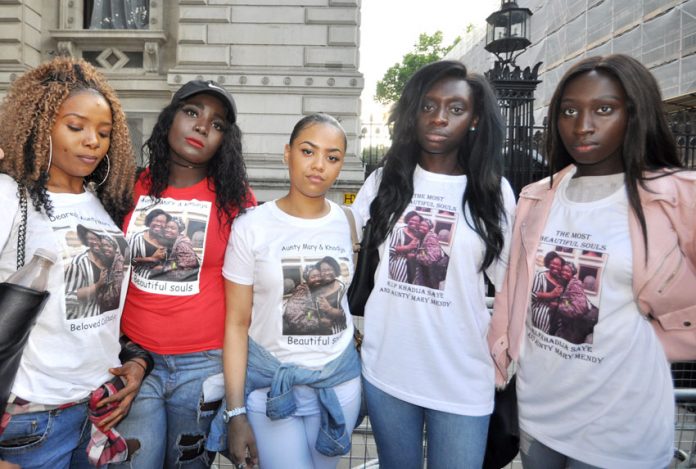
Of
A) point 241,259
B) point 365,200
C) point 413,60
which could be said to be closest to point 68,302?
point 241,259

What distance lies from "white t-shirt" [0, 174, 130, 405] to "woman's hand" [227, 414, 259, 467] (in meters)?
0.59

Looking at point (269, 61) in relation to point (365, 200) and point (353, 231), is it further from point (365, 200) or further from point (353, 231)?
point (353, 231)

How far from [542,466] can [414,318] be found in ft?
2.75

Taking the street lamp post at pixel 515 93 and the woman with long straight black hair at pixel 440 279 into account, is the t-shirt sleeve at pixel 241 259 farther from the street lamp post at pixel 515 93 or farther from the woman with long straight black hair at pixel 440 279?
the street lamp post at pixel 515 93

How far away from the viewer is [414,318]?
206 cm

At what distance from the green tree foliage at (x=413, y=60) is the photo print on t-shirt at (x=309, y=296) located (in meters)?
44.5

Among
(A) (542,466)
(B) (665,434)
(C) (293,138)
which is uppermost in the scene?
(C) (293,138)

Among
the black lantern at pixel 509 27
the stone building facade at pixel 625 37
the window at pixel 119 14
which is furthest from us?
the stone building facade at pixel 625 37

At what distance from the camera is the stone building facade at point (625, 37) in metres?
14.1

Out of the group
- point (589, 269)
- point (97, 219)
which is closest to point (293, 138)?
point (97, 219)

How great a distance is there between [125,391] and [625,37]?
19324 mm

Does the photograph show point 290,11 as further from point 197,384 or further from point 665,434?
point 665,434

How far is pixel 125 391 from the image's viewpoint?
6.37 ft

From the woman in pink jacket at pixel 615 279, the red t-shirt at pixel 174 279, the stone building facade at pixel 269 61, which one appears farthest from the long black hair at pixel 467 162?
the stone building facade at pixel 269 61
